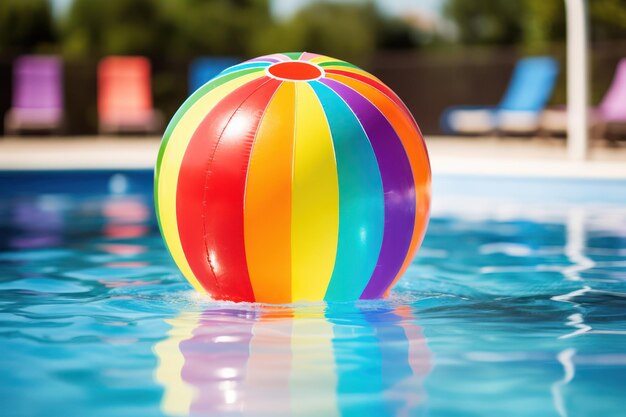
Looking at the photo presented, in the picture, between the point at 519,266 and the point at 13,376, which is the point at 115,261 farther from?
the point at 13,376

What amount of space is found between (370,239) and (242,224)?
1.80 feet

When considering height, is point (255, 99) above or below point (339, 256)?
above

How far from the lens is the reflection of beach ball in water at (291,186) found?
167 inches

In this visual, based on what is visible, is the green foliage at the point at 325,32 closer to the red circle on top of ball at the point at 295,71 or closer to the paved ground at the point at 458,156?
the paved ground at the point at 458,156

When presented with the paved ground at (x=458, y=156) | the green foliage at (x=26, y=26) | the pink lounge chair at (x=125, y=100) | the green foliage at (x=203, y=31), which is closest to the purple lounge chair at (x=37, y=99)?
the paved ground at (x=458, y=156)

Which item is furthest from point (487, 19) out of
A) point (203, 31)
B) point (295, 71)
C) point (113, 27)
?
point (295, 71)

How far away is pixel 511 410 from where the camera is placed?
3162 millimetres

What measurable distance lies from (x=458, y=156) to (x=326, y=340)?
34.4ft

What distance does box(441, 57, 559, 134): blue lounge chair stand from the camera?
16969mm

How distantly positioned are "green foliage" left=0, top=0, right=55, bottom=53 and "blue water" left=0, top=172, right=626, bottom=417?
1287 inches

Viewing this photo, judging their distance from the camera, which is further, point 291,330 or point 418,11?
point 418,11

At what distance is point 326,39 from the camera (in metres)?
45.0

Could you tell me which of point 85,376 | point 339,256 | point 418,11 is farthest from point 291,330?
point 418,11

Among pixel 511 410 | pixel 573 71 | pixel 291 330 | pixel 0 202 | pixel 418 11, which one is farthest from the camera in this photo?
pixel 418 11
